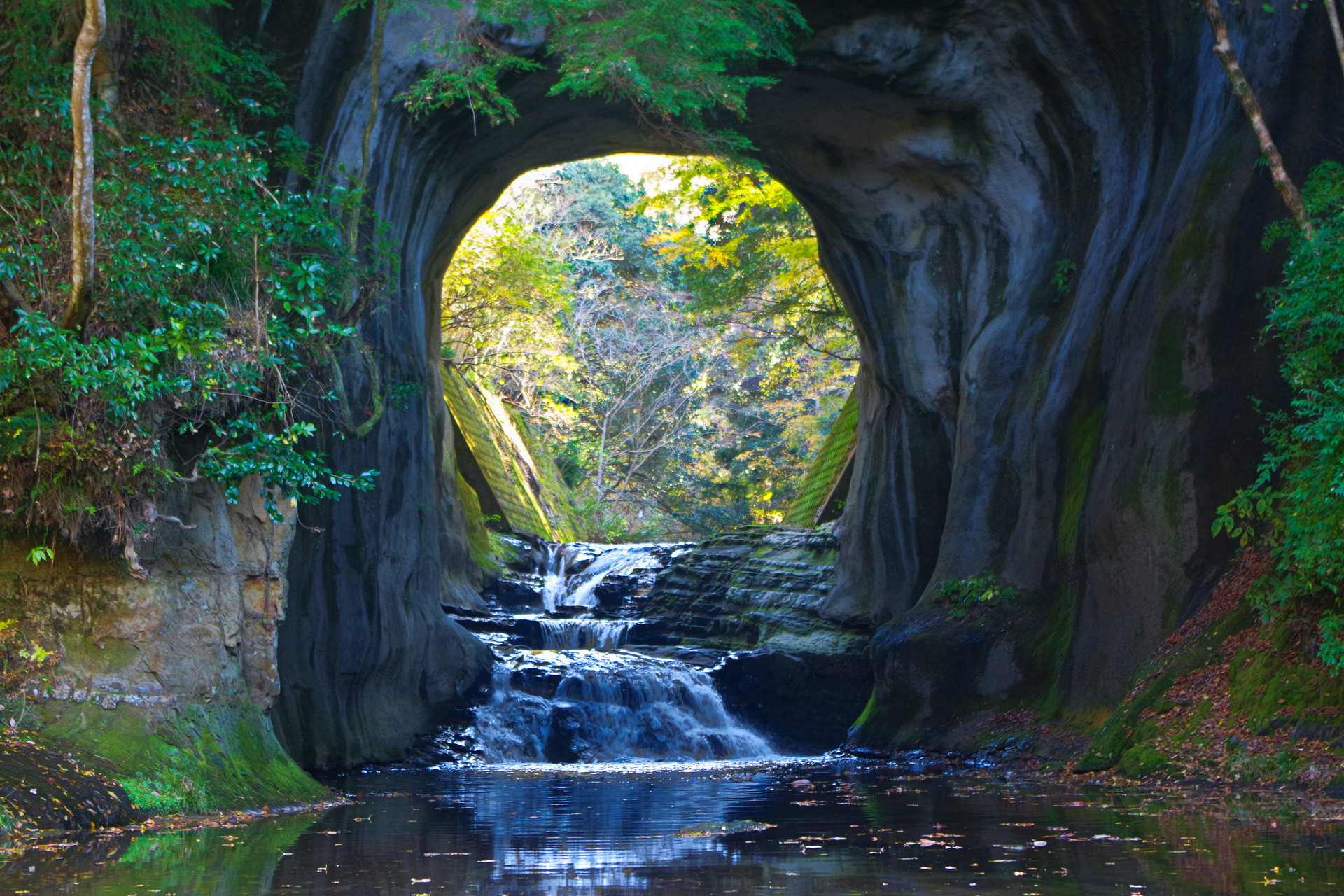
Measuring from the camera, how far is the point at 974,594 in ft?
45.2

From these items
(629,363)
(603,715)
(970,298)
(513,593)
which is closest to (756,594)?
(513,593)

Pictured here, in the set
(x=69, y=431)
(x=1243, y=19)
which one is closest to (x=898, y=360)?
(x=1243, y=19)

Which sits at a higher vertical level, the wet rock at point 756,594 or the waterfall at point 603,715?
the wet rock at point 756,594

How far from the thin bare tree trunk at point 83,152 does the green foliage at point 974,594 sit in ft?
33.5

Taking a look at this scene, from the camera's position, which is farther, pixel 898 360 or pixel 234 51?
pixel 898 360

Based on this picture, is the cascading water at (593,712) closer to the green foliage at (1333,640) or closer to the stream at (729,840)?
the stream at (729,840)

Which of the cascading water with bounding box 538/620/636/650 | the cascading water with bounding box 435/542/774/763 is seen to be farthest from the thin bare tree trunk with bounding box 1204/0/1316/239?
the cascading water with bounding box 538/620/636/650

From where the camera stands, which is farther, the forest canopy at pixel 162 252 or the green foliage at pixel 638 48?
the green foliage at pixel 638 48

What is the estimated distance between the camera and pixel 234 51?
11.3 metres

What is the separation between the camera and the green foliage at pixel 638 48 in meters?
10.5

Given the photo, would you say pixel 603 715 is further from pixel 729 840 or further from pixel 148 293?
pixel 729 840

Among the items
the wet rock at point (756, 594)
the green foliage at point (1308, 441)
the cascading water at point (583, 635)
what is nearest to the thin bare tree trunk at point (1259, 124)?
the green foliage at point (1308, 441)

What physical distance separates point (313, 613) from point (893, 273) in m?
9.59

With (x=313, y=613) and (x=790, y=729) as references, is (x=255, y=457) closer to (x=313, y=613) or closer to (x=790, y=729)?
(x=313, y=613)
